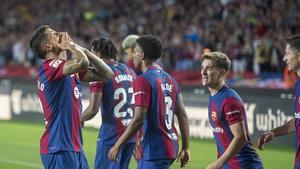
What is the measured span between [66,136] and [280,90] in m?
9.86

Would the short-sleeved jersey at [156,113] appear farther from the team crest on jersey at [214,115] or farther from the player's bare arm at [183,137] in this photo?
the team crest on jersey at [214,115]

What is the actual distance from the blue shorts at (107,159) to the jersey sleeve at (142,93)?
1426 mm

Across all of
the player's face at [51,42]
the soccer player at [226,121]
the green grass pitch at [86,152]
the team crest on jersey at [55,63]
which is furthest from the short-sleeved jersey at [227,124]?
the green grass pitch at [86,152]

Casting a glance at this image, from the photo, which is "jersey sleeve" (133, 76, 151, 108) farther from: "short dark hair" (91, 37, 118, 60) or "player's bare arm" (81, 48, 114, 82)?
"short dark hair" (91, 37, 118, 60)

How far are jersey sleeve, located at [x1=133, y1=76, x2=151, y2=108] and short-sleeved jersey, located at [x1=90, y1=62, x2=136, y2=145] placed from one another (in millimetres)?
1318

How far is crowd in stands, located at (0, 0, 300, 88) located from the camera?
20.5 m

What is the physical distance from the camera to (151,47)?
7.43 metres

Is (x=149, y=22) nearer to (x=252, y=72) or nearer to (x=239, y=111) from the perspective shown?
(x=252, y=72)

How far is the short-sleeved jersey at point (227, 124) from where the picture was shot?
6680 mm

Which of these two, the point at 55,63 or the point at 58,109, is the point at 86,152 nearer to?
the point at 58,109

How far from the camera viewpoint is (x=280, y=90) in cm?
1617

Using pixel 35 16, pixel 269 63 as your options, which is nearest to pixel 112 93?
pixel 269 63

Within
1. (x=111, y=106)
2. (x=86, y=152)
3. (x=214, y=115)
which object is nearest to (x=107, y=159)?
(x=111, y=106)

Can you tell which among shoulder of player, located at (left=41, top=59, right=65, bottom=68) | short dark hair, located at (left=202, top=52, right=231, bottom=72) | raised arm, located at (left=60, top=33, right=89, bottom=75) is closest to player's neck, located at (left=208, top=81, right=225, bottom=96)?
short dark hair, located at (left=202, top=52, right=231, bottom=72)
